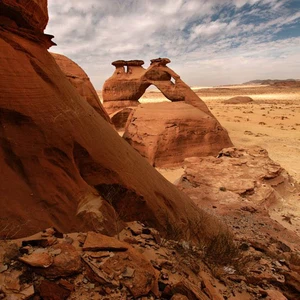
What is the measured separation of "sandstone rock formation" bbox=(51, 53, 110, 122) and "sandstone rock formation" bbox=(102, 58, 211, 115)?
5.87 metres

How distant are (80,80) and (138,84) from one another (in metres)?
7.50

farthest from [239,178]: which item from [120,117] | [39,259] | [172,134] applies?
[120,117]

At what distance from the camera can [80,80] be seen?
1095 cm

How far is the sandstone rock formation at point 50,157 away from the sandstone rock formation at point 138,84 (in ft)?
43.6

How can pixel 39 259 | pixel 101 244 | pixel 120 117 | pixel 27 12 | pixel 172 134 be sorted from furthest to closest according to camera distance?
pixel 120 117, pixel 172 134, pixel 27 12, pixel 101 244, pixel 39 259

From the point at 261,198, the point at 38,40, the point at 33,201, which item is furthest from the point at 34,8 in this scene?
the point at 261,198

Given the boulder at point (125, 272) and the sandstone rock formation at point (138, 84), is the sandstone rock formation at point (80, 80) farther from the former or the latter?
the boulder at point (125, 272)

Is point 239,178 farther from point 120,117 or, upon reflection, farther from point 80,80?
point 120,117

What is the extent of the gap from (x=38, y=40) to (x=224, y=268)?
3.50m

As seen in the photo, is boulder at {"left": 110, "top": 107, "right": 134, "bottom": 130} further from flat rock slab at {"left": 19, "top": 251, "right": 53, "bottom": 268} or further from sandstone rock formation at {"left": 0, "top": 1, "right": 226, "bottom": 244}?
flat rock slab at {"left": 19, "top": 251, "right": 53, "bottom": 268}

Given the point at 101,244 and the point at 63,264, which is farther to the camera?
the point at 101,244

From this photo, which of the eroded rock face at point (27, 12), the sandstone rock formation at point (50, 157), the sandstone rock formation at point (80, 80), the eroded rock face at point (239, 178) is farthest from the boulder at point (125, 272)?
the sandstone rock formation at point (80, 80)

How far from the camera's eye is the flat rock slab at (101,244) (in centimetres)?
213

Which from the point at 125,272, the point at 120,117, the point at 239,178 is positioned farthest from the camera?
the point at 120,117
